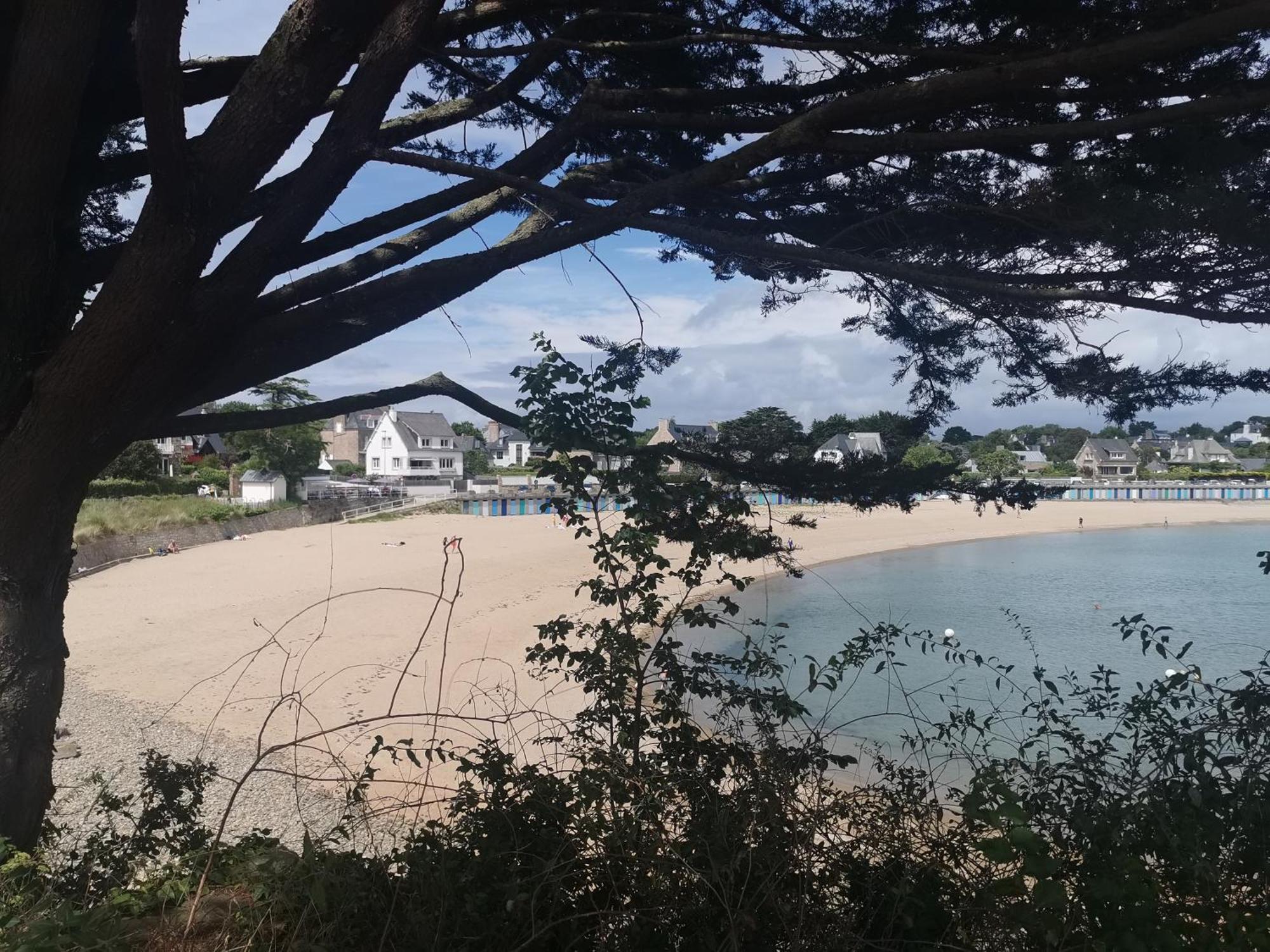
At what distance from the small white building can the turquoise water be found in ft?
84.1

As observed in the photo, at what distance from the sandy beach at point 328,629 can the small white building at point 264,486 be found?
3933 millimetres

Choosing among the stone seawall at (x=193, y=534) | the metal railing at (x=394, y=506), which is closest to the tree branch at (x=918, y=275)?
the stone seawall at (x=193, y=534)

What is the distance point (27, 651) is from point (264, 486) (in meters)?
40.2

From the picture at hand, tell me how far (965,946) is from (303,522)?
40.1m

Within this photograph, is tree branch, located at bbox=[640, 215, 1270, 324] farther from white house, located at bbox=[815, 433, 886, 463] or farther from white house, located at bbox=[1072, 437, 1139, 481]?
white house, located at bbox=[1072, 437, 1139, 481]

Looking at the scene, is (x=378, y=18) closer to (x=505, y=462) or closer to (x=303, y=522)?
(x=303, y=522)

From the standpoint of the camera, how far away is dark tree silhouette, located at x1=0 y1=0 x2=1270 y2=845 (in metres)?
2.86

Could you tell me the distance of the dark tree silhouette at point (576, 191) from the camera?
286cm

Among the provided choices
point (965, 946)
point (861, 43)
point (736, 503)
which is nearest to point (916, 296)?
point (861, 43)

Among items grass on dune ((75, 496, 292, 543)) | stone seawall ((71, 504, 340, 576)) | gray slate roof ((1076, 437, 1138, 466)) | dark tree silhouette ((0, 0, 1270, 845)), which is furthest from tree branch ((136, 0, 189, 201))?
gray slate roof ((1076, 437, 1138, 466))

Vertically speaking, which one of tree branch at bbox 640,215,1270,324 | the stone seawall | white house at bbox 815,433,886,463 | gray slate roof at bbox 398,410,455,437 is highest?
gray slate roof at bbox 398,410,455,437

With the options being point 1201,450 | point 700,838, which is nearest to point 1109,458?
point 1201,450

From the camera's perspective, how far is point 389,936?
221cm

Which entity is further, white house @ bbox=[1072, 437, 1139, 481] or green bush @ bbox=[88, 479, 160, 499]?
white house @ bbox=[1072, 437, 1139, 481]
